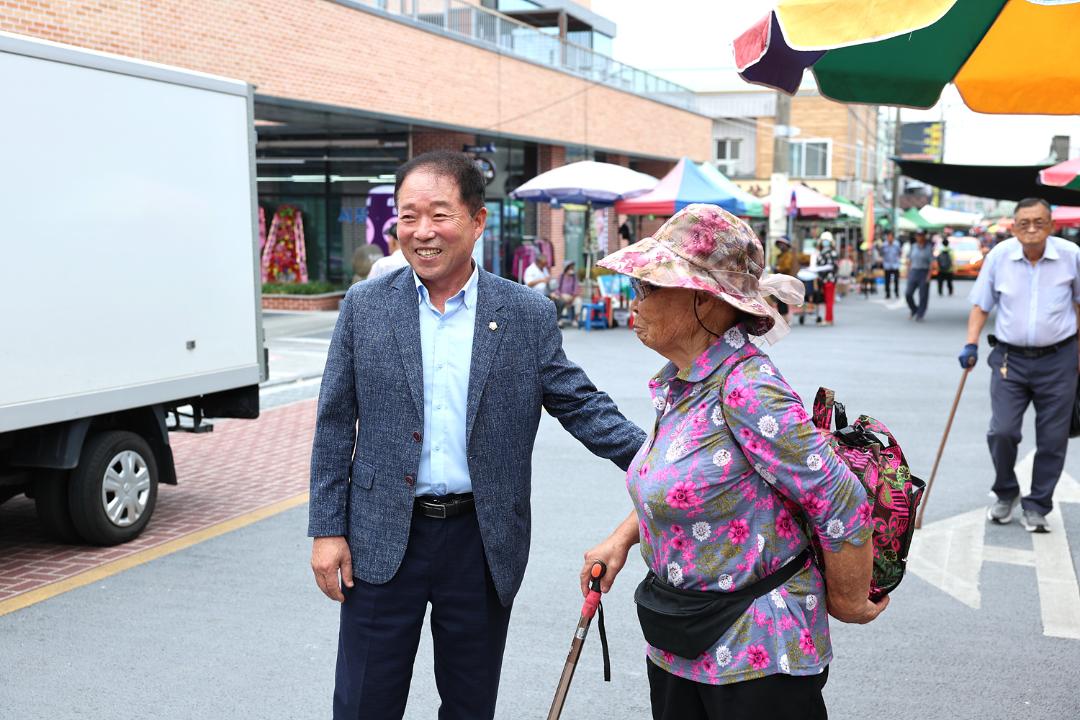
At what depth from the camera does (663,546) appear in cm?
255

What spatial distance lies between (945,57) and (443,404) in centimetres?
292

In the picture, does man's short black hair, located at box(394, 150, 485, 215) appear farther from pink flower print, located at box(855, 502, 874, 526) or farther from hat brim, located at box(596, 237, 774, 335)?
pink flower print, located at box(855, 502, 874, 526)

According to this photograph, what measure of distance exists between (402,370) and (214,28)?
16.1m

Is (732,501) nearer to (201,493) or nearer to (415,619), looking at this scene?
(415,619)

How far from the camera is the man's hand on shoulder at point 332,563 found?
2.95 meters

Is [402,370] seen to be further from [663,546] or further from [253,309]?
[253,309]

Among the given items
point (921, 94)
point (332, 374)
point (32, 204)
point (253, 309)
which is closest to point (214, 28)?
point (253, 309)

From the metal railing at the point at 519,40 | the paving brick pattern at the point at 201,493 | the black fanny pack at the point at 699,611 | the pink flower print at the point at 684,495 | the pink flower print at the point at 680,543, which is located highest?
the metal railing at the point at 519,40

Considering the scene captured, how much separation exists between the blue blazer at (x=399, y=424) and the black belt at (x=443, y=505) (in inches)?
1.8

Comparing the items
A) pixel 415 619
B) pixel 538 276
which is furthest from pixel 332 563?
pixel 538 276

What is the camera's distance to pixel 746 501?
2436 mm

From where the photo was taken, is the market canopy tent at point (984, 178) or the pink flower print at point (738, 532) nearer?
the pink flower print at point (738, 532)

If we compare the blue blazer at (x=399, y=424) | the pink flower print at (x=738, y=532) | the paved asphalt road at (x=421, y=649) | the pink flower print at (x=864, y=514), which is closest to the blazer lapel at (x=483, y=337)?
the blue blazer at (x=399, y=424)

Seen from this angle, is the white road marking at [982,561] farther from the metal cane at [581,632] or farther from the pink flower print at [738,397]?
the pink flower print at [738,397]
